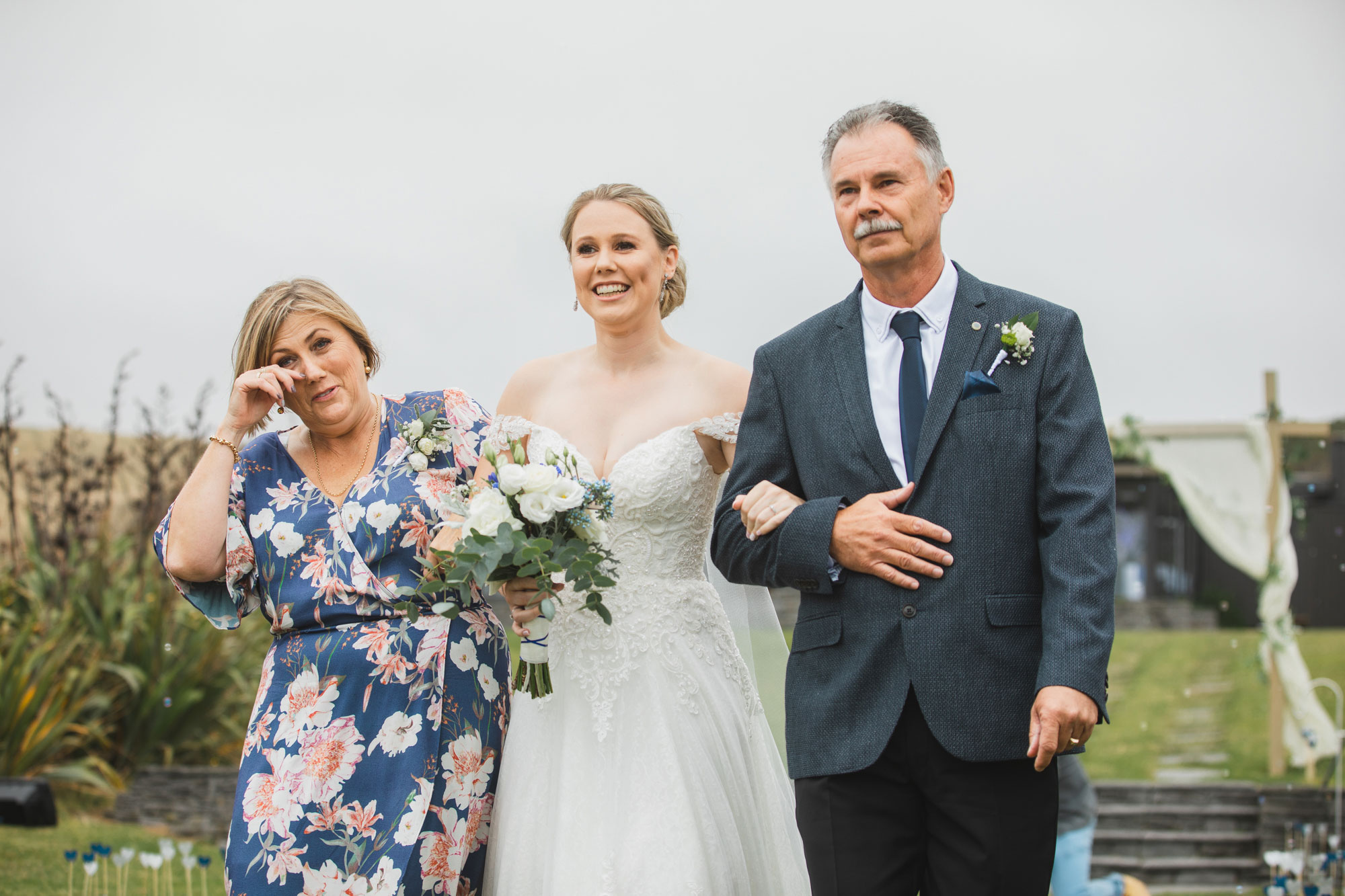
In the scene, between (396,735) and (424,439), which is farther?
(424,439)

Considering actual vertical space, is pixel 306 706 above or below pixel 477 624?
below

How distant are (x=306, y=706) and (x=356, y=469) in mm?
668

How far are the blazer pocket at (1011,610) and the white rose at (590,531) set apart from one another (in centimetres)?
101

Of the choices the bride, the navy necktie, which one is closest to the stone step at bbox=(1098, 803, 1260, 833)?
the bride

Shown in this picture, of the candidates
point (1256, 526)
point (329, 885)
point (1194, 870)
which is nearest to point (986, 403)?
point (329, 885)

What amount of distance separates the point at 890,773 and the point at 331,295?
2.05m

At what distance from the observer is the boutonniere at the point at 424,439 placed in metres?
3.14

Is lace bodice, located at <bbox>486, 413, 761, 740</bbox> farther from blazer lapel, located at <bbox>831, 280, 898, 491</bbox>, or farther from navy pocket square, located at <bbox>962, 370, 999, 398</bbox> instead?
navy pocket square, located at <bbox>962, 370, 999, 398</bbox>

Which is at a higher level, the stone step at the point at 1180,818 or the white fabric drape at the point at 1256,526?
the white fabric drape at the point at 1256,526

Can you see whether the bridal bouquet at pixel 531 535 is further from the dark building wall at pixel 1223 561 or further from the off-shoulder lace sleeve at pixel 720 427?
the dark building wall at pixel 1223 561

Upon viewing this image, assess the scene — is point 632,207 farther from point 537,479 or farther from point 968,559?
point 968,559

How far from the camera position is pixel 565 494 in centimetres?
276

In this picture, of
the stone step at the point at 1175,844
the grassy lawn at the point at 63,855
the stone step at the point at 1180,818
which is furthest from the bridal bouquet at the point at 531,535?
the stone step at the point at 1180,818

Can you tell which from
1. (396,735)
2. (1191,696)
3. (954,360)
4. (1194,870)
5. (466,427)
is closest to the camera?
(954,360)
